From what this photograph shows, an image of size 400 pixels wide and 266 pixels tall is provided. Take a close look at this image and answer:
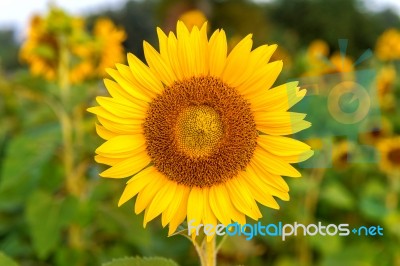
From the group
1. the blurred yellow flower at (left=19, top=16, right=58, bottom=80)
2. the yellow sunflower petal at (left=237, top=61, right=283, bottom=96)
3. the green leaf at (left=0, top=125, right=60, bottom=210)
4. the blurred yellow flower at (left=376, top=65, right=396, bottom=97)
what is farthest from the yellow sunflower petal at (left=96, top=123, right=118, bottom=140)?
the blurred yellow flower at (left=376, top=65, right=396, bottom=97)

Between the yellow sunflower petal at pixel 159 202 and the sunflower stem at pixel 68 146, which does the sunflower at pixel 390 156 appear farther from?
the yellow sunflower petal at pixel 159 202

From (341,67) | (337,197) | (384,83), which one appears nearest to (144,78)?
(341,67)

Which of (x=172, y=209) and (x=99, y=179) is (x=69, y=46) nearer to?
(x=99, y=179)

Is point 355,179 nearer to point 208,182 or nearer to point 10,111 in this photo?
point 10,111

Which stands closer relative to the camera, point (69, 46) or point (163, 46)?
point (163, 46)

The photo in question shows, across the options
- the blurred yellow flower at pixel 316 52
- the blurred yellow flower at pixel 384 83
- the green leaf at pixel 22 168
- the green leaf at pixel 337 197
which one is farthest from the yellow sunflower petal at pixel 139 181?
the blurred yellow flower at pixel 384 83

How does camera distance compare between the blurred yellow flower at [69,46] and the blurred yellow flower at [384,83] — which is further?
the blurred yellow flower at [384,83]

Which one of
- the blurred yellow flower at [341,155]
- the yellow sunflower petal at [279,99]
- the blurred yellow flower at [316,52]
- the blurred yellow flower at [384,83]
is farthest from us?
the blurred yellow flower at [384,83]
